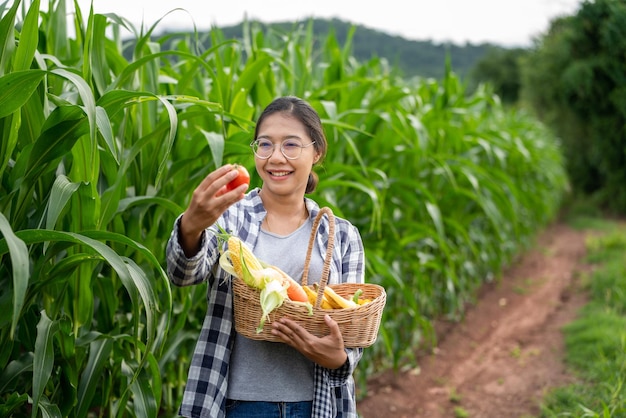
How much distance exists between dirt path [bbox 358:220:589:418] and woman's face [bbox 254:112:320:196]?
1969 millimetres

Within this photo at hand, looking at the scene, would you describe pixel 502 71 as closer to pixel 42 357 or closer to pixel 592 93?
pixel 592 93

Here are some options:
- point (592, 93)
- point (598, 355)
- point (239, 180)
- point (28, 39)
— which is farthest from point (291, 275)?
point (592, 93)

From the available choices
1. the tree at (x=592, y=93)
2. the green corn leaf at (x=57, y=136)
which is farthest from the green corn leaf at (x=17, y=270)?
the tree at (x=592, y=93)

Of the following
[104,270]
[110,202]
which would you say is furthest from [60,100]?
[104,270]

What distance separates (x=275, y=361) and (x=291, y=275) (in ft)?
0.63

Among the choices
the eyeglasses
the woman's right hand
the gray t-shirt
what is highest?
the eyeglasses

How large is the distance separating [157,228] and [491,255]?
409 centimetres

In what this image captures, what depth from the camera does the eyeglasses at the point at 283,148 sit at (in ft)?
4.73

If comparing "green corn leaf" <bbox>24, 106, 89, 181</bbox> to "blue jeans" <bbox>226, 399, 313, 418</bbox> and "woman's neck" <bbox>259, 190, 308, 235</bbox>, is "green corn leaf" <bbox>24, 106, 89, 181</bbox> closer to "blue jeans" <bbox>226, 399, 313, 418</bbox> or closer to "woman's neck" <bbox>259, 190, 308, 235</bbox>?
"woman's neck" <bbox>259, 190, 308, 235</bbox>

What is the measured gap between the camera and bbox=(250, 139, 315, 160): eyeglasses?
144 cm

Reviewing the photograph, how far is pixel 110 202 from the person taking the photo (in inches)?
63.8

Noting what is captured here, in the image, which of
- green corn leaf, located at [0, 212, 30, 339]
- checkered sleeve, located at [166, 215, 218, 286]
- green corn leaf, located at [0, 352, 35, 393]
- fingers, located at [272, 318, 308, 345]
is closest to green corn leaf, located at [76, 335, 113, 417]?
green corn leaf, located at [0, 352, 35, 393]

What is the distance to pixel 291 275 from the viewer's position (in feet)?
4.99

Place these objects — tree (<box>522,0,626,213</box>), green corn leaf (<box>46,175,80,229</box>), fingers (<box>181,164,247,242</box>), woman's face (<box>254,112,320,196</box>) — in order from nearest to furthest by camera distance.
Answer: fingers (<box>181,164,247,242</box>), green corn leaf (<box>46,175,80,229</box>), woman's face (<box>254,112,320,196</box>), tree (<box>522,0,626,213</box>)
